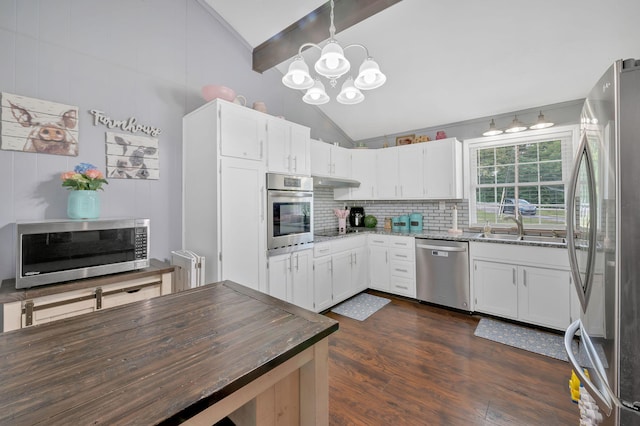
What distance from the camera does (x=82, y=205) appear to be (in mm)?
2012

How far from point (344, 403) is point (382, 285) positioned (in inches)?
89.2

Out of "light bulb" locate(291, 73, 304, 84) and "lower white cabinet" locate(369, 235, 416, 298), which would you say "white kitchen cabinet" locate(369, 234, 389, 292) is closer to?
"lower white cabinet" locate(369, 235, 416, 298)

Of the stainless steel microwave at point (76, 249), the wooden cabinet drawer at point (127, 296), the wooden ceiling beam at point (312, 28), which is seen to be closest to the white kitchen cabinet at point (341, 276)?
the wooden cabinet drawer at point (127, 296)

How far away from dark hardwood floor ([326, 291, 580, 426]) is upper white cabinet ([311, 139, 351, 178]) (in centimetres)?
A: 210

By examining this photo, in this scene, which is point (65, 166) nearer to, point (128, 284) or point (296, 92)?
point (128, 284)

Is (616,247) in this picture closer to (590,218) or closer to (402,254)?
(590,218)

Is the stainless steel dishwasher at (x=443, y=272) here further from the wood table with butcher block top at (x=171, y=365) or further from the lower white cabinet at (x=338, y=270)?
the wood table with butcher block top at (x=171, y=365)

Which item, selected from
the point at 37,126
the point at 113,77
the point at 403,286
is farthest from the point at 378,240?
the point at 37,126

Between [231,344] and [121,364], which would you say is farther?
[231,344]

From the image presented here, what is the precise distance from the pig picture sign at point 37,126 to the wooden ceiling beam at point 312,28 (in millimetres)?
2057

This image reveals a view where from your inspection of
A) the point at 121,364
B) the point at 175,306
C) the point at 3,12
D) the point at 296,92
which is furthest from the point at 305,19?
the point at 121,364

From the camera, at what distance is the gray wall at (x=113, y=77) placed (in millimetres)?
1950

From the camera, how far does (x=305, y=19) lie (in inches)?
109

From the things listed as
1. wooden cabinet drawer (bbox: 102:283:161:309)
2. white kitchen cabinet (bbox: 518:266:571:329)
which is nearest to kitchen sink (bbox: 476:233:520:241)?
→ white kitchen cabinet (bbox: 518:266:571:329)
